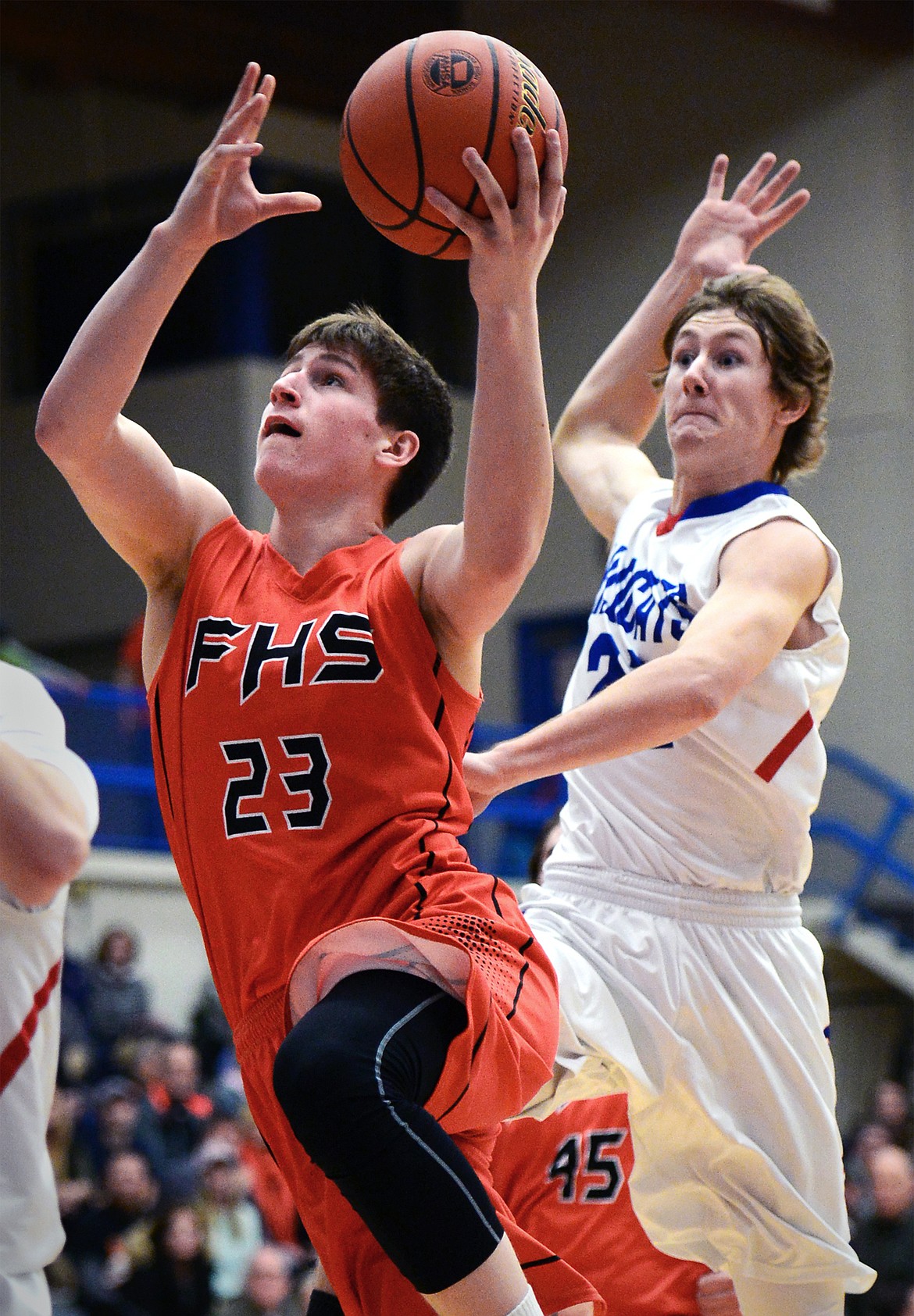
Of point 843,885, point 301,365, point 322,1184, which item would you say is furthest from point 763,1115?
point 843,885

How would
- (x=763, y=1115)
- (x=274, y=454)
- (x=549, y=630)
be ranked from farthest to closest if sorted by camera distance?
1. (x=549, y=630)
2. (x=763, y=1115)
3. (x=274, y=454)

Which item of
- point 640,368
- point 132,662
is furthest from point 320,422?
point 132,662

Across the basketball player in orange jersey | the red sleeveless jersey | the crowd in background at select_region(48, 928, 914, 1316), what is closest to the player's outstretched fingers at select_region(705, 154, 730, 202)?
the basketball player in orange jersey

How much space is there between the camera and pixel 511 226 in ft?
9.82

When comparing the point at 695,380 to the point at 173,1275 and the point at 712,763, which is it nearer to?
the point at 712,763

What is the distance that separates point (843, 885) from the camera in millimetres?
14695

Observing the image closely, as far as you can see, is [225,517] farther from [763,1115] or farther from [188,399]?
[188,399]

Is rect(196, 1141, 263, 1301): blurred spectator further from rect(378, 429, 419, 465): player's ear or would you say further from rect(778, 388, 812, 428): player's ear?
rect(378, 429, 419, 465): player's ear

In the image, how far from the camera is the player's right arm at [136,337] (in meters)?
3.11

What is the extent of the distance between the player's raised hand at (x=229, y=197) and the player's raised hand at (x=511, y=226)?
0.97 feet

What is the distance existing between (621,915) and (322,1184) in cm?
109

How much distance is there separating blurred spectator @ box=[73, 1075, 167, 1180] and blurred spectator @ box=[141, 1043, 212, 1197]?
0.03m

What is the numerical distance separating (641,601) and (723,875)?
64cm

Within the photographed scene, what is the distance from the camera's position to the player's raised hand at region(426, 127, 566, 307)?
2963 mm
